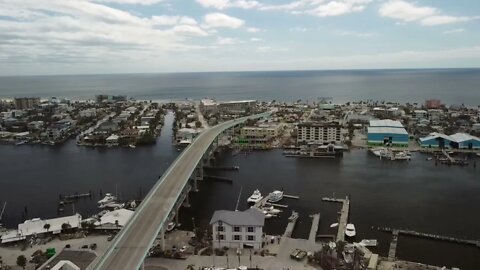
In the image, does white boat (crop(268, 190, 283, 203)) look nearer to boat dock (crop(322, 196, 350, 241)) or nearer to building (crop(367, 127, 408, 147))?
boat dock (crop(322, 196, 350, 241))

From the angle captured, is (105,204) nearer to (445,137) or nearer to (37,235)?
(37,235)

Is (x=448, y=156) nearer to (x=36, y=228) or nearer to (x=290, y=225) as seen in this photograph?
(x=290, y=225)

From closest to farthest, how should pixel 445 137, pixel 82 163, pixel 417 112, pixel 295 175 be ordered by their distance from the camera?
pixel 295 175
pixel 82 163
pixel 445 137
pixel 417 112

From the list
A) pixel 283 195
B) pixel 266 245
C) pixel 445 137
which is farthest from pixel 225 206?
pixel 445 137

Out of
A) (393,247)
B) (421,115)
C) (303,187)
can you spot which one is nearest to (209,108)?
(421,115)

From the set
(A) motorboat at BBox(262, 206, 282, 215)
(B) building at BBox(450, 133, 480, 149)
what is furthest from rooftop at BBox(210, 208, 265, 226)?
(B) building at BBox(450, 133, 480, 149)

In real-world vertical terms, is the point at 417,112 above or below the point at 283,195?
above

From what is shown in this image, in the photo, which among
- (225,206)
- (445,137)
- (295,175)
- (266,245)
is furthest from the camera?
(445,137)
